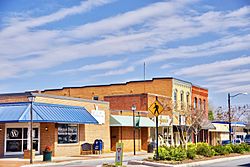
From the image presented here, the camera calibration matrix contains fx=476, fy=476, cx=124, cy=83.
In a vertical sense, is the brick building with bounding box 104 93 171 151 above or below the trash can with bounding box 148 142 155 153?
above

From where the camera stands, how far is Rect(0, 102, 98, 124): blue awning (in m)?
30.8

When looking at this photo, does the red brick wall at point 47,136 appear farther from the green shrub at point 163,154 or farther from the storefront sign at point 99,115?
Answer: the green shrub at point 163,154

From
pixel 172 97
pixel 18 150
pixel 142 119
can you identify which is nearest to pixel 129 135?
pixel 142 119

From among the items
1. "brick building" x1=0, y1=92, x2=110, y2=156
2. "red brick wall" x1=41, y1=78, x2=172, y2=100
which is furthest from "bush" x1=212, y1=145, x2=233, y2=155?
"red brick wall" x1=41, y1=78, x2=172, y2=100

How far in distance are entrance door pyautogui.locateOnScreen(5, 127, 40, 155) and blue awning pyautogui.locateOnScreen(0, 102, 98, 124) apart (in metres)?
1.89

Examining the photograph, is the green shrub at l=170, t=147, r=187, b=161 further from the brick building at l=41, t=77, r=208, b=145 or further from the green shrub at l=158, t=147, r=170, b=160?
the brick building at l=41, t=77, r=208, b=145

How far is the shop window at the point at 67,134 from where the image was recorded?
3484 cm

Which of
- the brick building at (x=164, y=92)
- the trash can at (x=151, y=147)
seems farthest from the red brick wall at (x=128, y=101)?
the trash can at (x=151, y=147)

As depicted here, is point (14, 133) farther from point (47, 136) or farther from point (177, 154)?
point (177, 154)

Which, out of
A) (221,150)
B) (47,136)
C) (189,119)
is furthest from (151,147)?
(47,136)

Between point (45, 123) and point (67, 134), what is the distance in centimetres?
251

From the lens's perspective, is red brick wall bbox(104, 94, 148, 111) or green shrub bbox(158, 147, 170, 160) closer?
green shrub bbox(158, 147, 170, 160)

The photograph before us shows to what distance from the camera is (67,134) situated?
35750 millimetres

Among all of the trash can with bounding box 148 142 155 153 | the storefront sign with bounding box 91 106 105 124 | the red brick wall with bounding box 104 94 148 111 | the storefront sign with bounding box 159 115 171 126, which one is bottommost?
the trash can with bounding box 148 142 155 153
